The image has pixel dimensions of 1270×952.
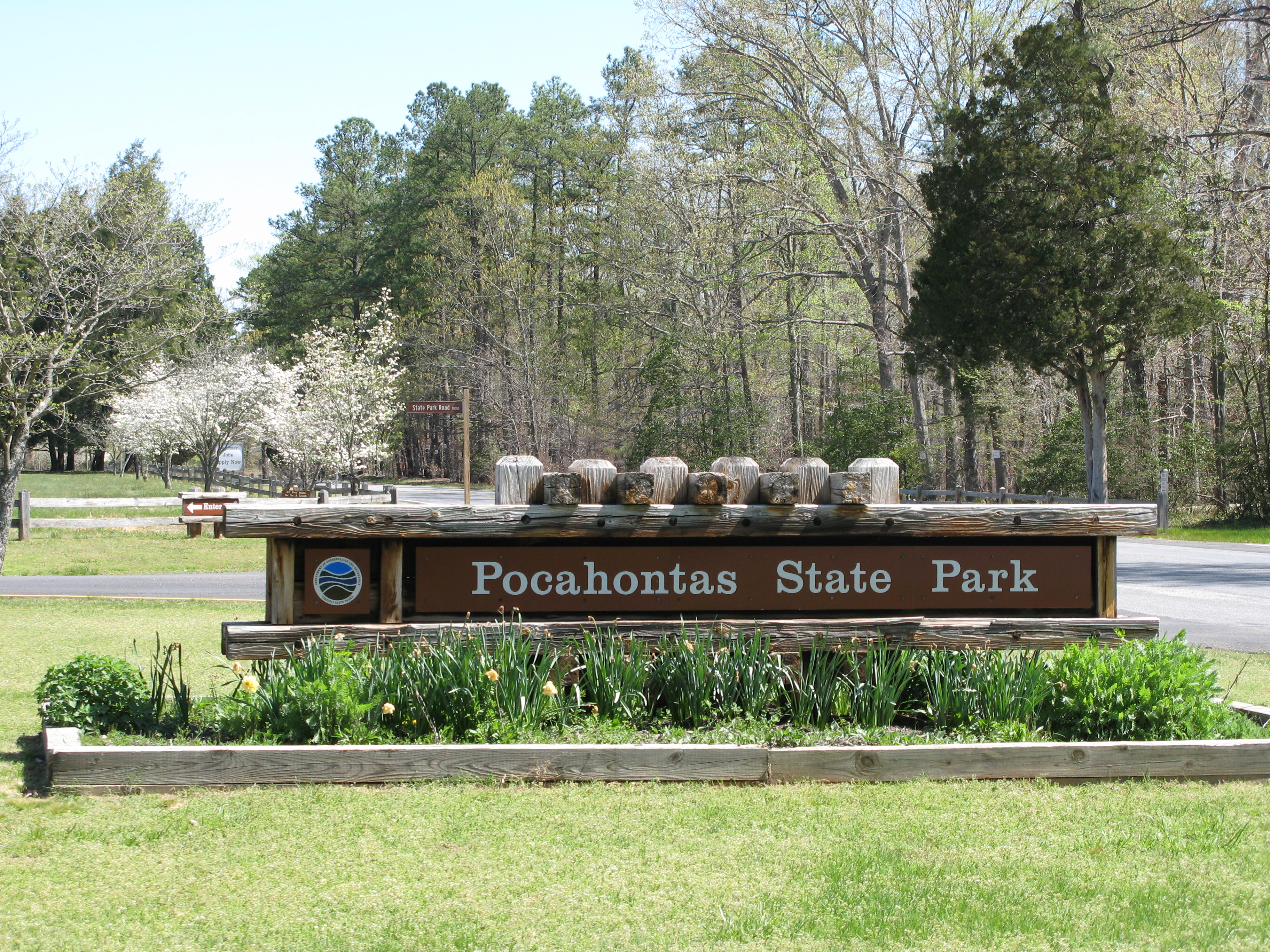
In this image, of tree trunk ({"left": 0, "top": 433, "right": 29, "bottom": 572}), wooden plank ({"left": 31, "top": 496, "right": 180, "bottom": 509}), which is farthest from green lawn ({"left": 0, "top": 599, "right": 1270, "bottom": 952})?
wooden plank ({"left": 31, "top": 496, "right": 180, "bottom": 509})

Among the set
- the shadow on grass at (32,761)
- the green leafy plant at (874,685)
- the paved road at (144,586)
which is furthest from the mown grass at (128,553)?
the green leafy plant at (874,685)

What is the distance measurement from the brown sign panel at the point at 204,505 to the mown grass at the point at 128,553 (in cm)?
47

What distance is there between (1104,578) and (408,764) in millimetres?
3908

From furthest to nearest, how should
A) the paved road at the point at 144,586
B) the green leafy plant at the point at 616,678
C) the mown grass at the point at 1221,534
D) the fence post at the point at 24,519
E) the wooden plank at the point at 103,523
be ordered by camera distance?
the wooden plank at the point at 103,523
the mown grass at the point at 1221,534
the fence post at the point at 24,519
the paved road at the point at 144,586
the green leafy plant at the point at 616,678

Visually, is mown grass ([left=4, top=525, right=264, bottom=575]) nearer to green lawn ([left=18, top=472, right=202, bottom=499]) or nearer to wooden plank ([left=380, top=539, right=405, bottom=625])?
wooden plank ([left=380, top=539, right=405, bottom=625])

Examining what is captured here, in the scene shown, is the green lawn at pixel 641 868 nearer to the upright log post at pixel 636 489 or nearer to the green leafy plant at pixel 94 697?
the green leafy plant at pixel 94 697

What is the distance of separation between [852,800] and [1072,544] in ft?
7.57

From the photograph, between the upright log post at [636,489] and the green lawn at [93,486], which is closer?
the upright log post at [636,489]

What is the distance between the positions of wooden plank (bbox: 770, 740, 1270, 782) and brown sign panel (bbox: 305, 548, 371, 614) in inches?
92.1

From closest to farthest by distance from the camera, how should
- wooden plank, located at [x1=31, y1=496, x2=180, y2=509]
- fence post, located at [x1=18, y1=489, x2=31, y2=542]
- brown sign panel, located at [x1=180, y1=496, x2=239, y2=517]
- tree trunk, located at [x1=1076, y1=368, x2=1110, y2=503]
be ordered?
fence post, located at [x1=18, y1=489, x2=31, y2=542]
tree trunk, located at [x1=1076, y1=368, x2=1110, y2=503]
brown sign panel, located at [x1=180, y1=496, x2=239, y2=517]
wooden plank, located at [x1=31, y1=496, x2=180, y2=509]

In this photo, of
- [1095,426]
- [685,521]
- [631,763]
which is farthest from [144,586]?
[1095,426]

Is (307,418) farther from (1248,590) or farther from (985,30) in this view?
(1248,590)

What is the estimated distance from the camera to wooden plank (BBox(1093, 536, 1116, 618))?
19.6ft

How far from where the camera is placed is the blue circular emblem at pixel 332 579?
5.57 metres
